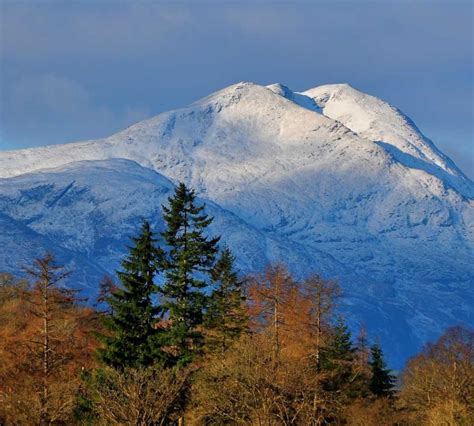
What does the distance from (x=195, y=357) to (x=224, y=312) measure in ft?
20.3

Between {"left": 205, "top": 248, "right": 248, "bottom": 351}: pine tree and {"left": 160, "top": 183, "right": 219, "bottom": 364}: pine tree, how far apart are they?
1.17 meters

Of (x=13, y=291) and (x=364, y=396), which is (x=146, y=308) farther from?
(x=13, y=291)

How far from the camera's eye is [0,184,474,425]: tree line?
6309cm

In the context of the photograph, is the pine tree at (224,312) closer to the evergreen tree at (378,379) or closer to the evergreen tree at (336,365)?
the evergreen tree at (336,365)

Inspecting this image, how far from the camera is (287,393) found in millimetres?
67625

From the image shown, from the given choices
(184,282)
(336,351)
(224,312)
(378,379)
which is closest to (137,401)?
(184,282)

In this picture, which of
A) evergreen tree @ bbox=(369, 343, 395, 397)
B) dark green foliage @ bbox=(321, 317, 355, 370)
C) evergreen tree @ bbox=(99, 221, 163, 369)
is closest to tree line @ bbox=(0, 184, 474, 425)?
evergreen tree @ bbox=(99, 221, 163, 369)

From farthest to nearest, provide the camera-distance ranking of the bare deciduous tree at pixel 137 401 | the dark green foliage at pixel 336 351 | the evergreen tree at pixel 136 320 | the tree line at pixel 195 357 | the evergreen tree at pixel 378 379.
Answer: the evergreen tree at pixel 378 379 < the dark green foliage at pixel 336 351 < the evergreen tree at pixel 136 320 < the tree line at pixel 195 357 < the bare deciduous tree at pixel 137 401

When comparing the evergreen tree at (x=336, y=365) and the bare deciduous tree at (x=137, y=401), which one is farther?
the evergreen tree at (x=336, y=365)

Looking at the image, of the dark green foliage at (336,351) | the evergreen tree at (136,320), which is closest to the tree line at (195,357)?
the evergreen tree at (136,320)

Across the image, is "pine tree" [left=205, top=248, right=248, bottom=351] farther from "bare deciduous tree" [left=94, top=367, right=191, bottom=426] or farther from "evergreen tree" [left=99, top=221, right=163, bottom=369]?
"bare deciduous tree" [left=94, top=367, right=191, bottom=426]

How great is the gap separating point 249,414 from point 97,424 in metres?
10.5

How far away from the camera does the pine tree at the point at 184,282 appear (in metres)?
73.7

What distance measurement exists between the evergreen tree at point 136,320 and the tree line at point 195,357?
0.31 ft
